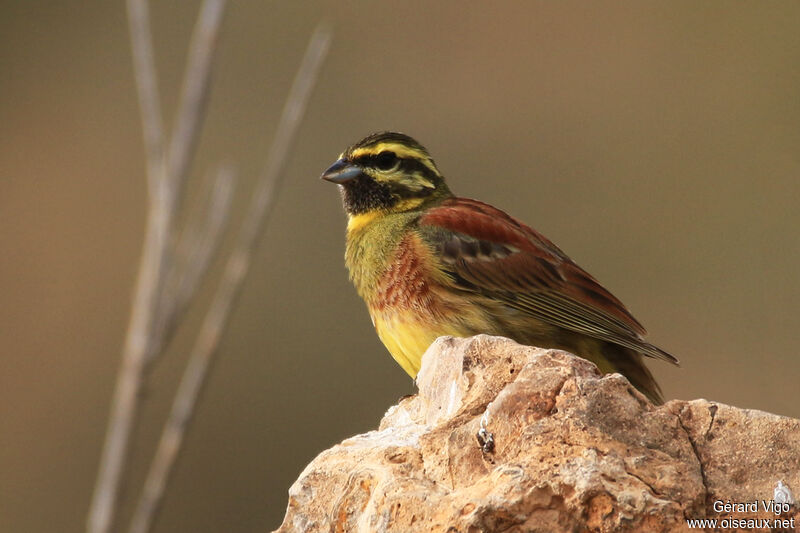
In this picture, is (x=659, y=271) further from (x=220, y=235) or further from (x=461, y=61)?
(x=220, y=235)

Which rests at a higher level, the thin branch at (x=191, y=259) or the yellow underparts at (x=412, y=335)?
the thin branch at (x=191, y=259)

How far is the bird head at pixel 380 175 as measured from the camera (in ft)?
21.3

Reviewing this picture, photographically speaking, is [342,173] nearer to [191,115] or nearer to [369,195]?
[369,195]

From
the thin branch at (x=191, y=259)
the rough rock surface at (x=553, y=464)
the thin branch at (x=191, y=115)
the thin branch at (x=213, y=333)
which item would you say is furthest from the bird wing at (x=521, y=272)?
the rough rock surface at (x=553, y=464)

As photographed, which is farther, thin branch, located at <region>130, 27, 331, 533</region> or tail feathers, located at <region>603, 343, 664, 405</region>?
tail feathers, located at <region>603, 343, 664, 405</region>

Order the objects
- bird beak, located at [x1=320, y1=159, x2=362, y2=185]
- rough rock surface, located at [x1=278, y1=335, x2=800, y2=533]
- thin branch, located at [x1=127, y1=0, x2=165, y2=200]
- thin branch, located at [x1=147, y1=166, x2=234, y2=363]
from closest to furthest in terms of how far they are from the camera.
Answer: rough rock surface, located at [x1=278, y1=335, x2=800, y2=533] → thin branch, located at [x1=147, y1=166, x2=234, y2=363] → thin branch, located at [x1=127, y1=0, x2=165, y2=200] → bird beak, located at [x1=320, y1=159, x2=362, y2=185]

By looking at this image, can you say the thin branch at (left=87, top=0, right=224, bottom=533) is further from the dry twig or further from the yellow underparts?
the yellow underparts

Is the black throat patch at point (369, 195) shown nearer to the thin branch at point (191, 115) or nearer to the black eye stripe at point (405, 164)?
the black eye stripe at point (405, 164)

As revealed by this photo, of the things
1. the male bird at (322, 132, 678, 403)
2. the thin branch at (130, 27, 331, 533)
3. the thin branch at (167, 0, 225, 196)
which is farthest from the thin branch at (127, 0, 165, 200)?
the male bird at (322, 132, 678, 403)

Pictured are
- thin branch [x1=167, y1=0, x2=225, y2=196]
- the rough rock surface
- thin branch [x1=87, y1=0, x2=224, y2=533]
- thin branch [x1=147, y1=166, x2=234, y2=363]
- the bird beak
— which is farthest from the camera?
the bird beak

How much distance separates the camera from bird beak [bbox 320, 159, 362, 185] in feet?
21.2

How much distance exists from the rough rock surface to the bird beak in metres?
2.35

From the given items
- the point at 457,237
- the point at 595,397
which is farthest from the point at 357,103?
Answer: the point at 595,397

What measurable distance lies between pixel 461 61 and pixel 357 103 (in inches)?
75.7
